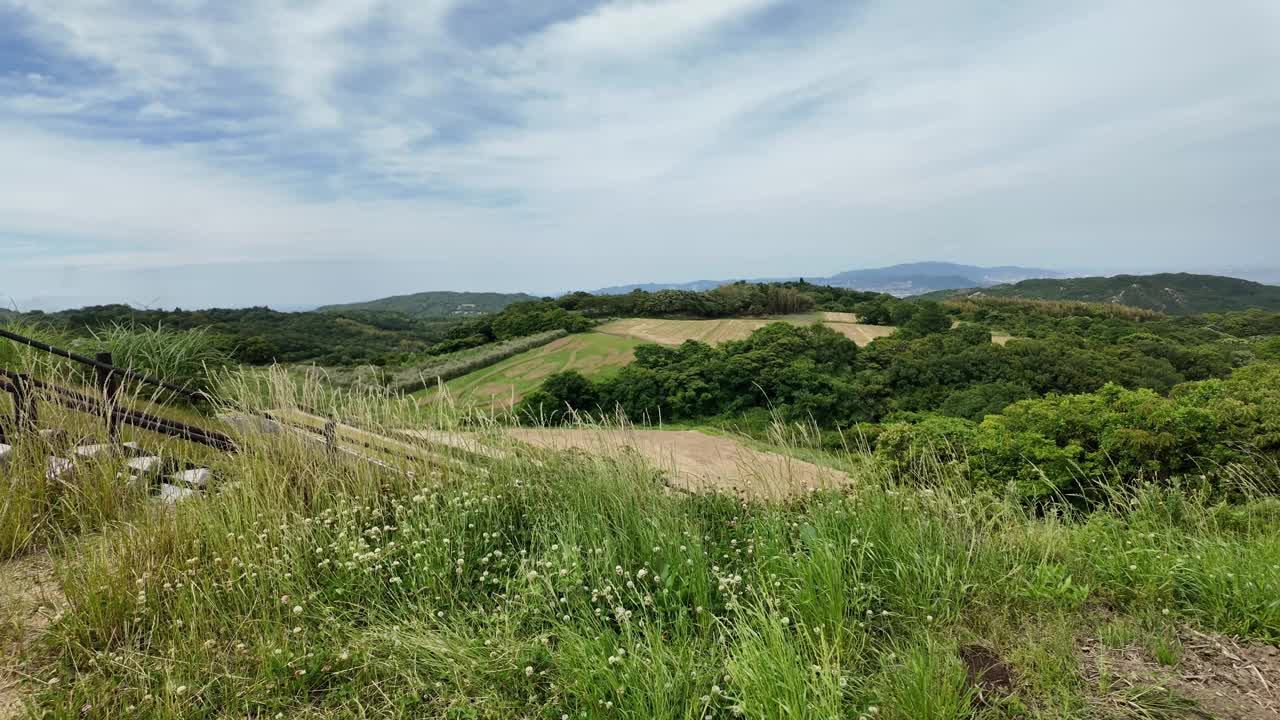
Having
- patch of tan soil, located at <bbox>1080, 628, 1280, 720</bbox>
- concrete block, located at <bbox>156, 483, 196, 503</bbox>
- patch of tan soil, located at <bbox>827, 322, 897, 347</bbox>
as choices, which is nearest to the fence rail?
concrete block, located at <bbox>156, 483, 196, 503</bbox>

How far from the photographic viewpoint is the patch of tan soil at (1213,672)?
2.33 meters

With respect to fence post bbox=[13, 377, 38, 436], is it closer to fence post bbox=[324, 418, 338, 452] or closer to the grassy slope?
fence post bbox=[324, 418, 338, 452]

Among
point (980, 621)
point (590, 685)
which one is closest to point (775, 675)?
point (590, 685)

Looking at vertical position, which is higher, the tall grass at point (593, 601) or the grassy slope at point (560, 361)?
the tall grass at point (593, 601)

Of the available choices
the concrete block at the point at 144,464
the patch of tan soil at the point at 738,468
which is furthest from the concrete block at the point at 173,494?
the patch of tan soil at the point at 738,468

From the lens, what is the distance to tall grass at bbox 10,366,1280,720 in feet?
7.86

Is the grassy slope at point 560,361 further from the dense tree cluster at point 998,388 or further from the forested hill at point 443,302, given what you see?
the forested hill at point 443,302

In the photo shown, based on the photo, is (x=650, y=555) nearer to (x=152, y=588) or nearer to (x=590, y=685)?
(x=590, y=685)

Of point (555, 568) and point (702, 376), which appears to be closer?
point (555, 568)

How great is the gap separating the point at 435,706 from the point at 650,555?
137 centimetres

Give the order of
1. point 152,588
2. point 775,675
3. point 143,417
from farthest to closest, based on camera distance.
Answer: point 143,417
point 152,588
point 775,675

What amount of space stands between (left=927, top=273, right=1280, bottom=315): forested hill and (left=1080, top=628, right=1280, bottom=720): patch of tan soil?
268ft

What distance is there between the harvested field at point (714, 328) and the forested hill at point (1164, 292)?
35.8 metres

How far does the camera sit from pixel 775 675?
226cm
